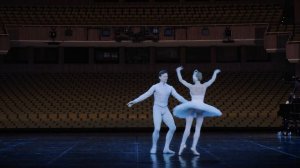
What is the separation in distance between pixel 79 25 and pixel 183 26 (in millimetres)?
5710

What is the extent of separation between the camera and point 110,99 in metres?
23.3

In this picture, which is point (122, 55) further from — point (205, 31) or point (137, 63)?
point (205, 31)

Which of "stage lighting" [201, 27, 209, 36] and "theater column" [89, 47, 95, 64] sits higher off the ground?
"stage lighting" [201, 27, 209, 36]

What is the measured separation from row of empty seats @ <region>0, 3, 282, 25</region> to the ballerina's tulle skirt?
15.6 meters

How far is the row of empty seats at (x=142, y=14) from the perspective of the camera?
25406mm

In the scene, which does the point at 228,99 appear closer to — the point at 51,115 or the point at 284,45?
the point at 284,45

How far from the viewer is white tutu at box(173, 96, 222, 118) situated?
9.50m

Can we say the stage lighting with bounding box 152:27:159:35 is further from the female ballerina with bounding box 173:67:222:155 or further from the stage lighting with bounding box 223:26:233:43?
the female ballerina with bounding box 173:67:222:155

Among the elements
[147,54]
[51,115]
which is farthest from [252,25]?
[51,115]

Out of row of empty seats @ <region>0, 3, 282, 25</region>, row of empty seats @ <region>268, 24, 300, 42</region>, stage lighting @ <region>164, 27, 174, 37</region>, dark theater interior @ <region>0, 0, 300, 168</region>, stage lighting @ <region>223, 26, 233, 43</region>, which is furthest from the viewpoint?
row of empty seats @ <region>0, 3, 282, 25</region>

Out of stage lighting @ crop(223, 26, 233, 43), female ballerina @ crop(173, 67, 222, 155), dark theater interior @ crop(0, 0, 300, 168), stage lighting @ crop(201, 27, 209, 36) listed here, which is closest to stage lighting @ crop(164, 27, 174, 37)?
dark theater interior @ crop(0, 0, 300, 168)

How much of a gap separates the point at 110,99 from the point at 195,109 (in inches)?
549

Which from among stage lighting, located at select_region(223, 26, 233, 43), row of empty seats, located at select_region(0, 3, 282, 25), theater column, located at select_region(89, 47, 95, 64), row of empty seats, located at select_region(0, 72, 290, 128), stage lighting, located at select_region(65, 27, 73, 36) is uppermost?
row of empty seats, located at select_region(0, 3, 282, 25)

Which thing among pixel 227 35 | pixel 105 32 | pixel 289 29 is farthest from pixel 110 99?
pixel 289 29
